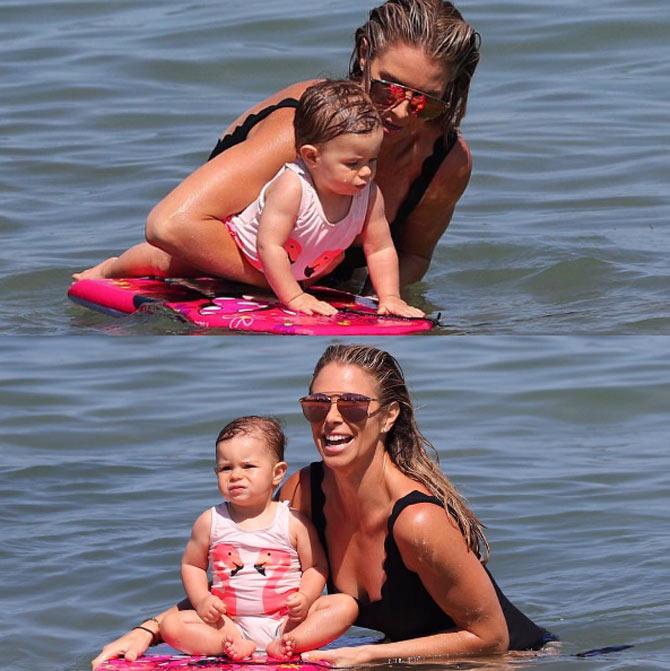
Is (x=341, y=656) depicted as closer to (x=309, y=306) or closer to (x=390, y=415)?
(x=390, y=415)

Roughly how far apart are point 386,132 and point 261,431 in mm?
1697

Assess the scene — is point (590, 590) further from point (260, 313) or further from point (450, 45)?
point (450, 45)

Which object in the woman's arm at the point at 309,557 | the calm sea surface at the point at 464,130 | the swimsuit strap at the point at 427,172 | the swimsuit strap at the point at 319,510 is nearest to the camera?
the woman's arm at the point at 309,557

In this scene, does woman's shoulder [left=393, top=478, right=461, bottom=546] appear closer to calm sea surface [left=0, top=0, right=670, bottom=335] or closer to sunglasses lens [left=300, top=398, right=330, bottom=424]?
sunglasses lens [left=300, top=398, right=330, bottom=424]

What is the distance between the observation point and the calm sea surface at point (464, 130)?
8.38m

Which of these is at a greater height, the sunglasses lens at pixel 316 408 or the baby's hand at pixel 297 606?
the sunglasses lens at pixel 316 408

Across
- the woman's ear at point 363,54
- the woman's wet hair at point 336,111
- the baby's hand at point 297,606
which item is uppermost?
the woman's ear at point 363,54

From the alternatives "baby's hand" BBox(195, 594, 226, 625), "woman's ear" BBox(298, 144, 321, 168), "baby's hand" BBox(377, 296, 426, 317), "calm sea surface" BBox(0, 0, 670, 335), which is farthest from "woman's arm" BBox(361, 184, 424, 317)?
"baby's hand" BBox(195, 594, 226, 625)

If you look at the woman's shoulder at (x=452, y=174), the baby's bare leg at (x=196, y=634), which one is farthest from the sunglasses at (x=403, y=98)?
the baby's bare leg at (x=196, y=634)

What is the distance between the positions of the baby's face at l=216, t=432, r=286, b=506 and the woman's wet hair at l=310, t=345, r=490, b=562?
30 centimetres

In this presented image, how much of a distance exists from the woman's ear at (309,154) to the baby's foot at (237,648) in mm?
1956

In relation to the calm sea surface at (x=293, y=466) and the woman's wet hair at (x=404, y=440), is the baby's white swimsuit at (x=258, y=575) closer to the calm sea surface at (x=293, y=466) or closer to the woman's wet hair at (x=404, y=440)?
the woman's wet hair at (x=404, y=440)

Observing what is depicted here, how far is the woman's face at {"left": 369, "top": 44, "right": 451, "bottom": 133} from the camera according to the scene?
20.6 ft

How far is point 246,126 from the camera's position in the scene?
6.75m
